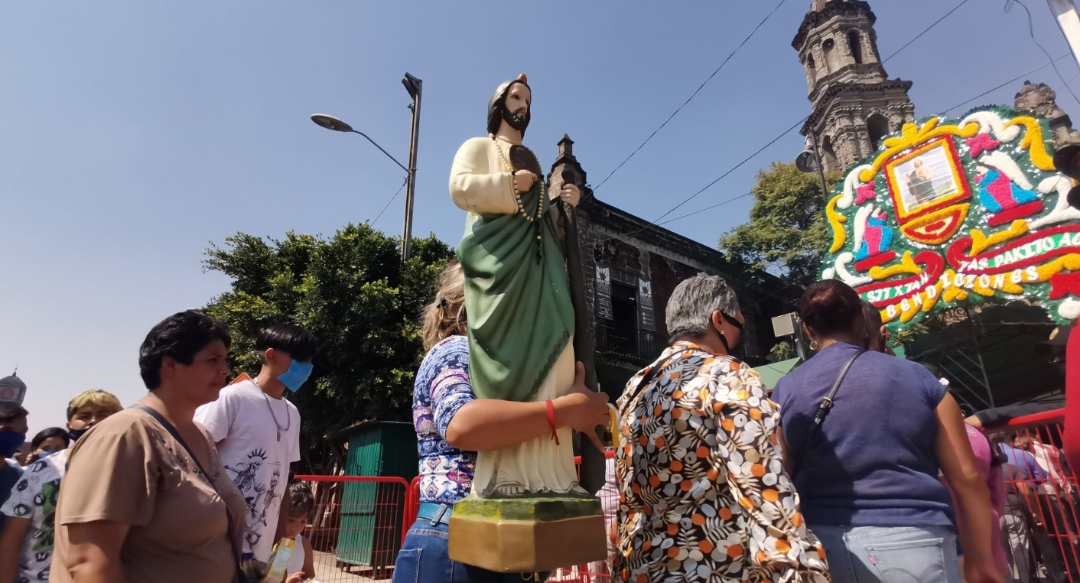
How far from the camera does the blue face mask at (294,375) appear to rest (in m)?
3.09

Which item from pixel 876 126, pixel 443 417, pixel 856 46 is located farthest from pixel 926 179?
pixel 856 46

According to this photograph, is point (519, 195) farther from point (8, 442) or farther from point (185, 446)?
point (8, 442)

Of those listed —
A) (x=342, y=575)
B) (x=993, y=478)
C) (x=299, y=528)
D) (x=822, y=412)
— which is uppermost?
(x=822, y=412)

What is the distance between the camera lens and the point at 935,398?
6.47 ft

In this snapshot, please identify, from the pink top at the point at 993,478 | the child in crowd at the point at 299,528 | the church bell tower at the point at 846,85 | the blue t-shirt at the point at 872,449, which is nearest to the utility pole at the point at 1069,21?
the pink top at the point at 993,478

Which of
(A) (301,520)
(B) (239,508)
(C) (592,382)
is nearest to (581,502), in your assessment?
(C) (592,382)

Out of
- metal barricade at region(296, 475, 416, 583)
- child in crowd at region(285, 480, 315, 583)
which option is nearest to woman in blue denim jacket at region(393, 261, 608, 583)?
child in crowd at region(285, 480, 315, 583)

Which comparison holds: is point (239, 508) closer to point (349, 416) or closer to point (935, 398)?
point (935, 398)

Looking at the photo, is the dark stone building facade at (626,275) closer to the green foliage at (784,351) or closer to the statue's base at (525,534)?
the green foliage at (784,351)

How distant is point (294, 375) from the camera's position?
3.13 m

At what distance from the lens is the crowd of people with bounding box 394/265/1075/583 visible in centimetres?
150

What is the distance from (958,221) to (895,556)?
764 cm

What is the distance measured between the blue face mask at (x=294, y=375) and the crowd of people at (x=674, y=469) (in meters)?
0.99

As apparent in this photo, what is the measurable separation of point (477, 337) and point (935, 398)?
1.62 meters
